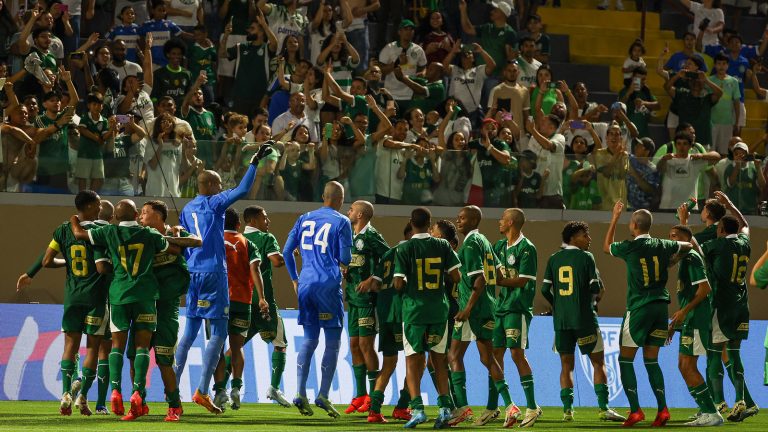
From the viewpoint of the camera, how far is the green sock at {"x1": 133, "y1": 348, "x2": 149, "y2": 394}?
1281 centimetres

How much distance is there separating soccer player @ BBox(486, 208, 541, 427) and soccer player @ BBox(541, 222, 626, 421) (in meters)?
0.22

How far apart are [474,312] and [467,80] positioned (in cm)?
964

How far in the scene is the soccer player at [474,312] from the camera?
13.3 meters

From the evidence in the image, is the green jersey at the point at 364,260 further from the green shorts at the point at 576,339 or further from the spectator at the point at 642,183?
the spectator at the point at 642,183

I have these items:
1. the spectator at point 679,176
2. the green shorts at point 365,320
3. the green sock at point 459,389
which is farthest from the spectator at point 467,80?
the green sock at point 459,389

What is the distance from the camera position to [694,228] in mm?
21328

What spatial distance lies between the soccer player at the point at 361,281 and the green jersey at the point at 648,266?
251cm

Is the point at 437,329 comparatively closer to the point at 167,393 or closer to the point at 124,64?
the point at 167,393

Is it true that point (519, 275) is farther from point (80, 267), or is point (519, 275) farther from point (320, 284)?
point (80, 267)

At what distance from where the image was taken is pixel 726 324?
14.8 meters

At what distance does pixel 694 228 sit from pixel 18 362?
10.4m

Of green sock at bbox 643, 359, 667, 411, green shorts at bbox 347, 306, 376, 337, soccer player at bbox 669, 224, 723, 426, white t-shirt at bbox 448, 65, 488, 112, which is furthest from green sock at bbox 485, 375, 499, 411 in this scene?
white t-shirt at bbox 448, 65, 488, 112

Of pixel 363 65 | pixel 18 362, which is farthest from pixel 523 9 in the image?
pixel 18 362

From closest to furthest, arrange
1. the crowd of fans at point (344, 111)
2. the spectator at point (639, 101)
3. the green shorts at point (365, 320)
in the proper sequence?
the green shorts at point (365, 320)
the crowd of fans at point (344, 111)
the spectator at point (639, 101)
